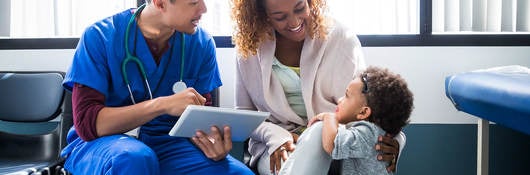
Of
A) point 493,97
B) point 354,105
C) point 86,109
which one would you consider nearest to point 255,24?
point 354,105

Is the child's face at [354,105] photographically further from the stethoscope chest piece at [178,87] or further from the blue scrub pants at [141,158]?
the stethoscope chest piece at [178,87]

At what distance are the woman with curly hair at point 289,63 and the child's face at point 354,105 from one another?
230mm

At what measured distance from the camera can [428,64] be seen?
2344 millimetres

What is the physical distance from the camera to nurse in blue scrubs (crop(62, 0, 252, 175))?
52.2 inches

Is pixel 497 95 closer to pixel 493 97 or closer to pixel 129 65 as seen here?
pixel 493 97

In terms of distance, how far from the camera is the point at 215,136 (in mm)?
1394

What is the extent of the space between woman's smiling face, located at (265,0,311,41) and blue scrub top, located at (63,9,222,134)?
0.78 feet

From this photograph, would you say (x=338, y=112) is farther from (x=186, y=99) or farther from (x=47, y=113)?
(x=47, y=113)

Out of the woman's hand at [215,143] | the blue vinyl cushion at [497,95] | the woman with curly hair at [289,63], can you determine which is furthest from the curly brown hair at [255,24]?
the blue vinyl cushion at [497,95]

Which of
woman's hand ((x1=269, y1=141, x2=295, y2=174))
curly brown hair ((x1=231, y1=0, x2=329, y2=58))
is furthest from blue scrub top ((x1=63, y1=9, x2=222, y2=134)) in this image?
woman's hand ((x1=269, y1=141, x2=295, y2=174))

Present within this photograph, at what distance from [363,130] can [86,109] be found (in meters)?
0.68

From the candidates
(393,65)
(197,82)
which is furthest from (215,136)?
(393,65)

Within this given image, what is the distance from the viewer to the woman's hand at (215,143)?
1.39m

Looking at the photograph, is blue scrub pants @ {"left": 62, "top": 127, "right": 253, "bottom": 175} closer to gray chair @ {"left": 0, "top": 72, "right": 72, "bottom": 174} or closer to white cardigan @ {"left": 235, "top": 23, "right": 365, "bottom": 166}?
white cardigan @ {"left": 235, "top": 23, "right": 365, "bottom": 166}
